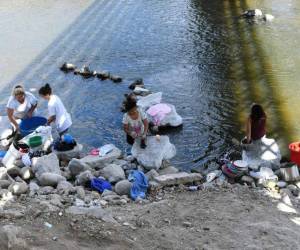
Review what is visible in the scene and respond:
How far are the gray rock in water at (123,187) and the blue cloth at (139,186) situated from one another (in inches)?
4.0

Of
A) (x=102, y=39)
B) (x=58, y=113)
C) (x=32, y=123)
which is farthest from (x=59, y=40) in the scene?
(x=58, y=113)

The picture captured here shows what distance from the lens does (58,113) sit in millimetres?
9836

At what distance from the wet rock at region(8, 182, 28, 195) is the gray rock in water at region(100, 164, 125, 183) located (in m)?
1.42

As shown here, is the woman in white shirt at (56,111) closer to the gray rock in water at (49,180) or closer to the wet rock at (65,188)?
the gray rock in water at (49,180)

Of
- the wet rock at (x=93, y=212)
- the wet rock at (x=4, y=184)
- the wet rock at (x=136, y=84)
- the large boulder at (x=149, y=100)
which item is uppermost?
the wet rock at (x=93, y=212)

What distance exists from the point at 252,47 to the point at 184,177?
24.6ft

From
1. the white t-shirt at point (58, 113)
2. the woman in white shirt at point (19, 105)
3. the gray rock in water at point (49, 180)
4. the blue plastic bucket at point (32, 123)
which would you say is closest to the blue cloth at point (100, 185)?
the gray rock in water at point (49, 180)

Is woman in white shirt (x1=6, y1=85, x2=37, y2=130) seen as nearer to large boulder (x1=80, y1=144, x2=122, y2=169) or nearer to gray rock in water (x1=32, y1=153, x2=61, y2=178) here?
gray rock in water (x1=32, y1=153, x2=61, y2=178)

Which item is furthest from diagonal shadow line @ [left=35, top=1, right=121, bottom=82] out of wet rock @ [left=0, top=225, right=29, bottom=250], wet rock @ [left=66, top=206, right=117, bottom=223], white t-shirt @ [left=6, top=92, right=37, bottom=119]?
wet rock @ [left=0, top=225, right=29, bottom=250]

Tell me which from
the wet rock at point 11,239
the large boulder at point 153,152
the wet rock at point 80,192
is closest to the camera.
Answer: the wet rock at point 11,239

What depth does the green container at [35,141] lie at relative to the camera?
947cm

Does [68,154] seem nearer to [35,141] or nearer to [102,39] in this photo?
[35,141]

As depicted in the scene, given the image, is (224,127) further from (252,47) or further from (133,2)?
(133,2)

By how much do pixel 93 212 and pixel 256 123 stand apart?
3599mm
